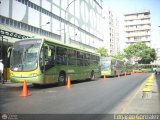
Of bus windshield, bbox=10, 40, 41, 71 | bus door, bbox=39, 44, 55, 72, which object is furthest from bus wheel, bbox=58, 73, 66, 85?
bus windshield, bbox=10, 40, 41, 71

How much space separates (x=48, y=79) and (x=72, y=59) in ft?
15.9

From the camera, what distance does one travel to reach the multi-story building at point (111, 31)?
12475cm

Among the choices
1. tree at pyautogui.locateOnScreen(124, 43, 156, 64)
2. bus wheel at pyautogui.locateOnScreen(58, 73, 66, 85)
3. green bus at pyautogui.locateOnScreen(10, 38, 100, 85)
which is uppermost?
tree at pyautogui.locateOnScreen(124, 43, 156, 64)

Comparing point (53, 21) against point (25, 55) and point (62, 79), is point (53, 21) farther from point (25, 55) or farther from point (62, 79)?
point (25, 55)

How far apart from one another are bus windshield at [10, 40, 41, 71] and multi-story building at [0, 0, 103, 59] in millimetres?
8494

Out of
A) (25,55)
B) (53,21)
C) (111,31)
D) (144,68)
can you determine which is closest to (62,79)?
(25,55)

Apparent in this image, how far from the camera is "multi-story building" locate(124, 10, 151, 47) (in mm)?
135625

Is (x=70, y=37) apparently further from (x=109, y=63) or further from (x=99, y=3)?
(x=99, y=3)

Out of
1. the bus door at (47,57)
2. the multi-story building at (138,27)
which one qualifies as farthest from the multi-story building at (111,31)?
the bus door at (47,57)

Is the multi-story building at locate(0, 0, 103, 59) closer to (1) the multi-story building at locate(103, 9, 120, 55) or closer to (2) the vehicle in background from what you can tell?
(2) the vehicle in background

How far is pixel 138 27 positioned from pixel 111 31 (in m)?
16.7

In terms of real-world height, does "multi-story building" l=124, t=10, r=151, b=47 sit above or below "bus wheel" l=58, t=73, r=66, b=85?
above

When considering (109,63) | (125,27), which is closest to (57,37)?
(109,63)

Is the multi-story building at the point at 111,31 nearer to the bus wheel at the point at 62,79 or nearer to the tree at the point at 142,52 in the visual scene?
the tree at the point at 142,52
